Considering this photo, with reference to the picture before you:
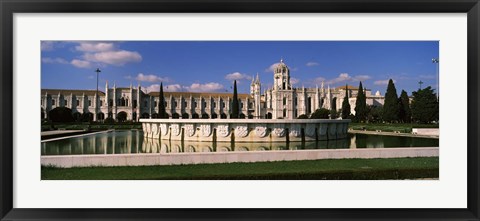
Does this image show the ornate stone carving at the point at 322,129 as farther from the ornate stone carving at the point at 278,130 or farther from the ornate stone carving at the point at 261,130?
the ornate stone carving at the point at 261,130

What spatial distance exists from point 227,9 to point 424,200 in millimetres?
3934

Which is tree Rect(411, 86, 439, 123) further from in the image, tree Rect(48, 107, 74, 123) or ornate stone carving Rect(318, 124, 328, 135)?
tree Rect(48, 107, 74, 123)

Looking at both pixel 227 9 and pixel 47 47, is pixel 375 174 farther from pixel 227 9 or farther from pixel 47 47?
pixel 47 47

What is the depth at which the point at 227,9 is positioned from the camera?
493 centimetres

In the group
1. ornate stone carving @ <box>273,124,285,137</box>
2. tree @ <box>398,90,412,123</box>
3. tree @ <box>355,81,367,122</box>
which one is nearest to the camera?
ornate stone carving @ <box>273,124,285,137</box>

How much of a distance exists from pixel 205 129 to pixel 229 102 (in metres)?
43.4

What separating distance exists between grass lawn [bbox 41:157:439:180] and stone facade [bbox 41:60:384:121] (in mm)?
44130

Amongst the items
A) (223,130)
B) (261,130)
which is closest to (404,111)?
(261,130)

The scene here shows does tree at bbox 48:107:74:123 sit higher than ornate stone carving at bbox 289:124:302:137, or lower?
higher

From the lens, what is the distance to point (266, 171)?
6801 millimetres

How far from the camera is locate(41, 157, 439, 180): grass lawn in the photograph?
6302mm

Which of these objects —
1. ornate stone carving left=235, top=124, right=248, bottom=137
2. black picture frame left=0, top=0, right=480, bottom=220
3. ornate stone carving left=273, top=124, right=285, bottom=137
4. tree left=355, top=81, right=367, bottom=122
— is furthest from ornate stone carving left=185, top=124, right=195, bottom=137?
tree left=355, top=81, right=367, bottom=122

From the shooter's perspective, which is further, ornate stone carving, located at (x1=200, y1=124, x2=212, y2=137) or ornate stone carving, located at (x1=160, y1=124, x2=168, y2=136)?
ornate stone carving, located at (x1=160, y1=124, x2=168, y2=136)

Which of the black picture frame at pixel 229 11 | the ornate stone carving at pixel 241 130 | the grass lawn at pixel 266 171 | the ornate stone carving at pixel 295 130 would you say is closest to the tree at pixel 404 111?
the ornate stone carving at pixel 295 130
